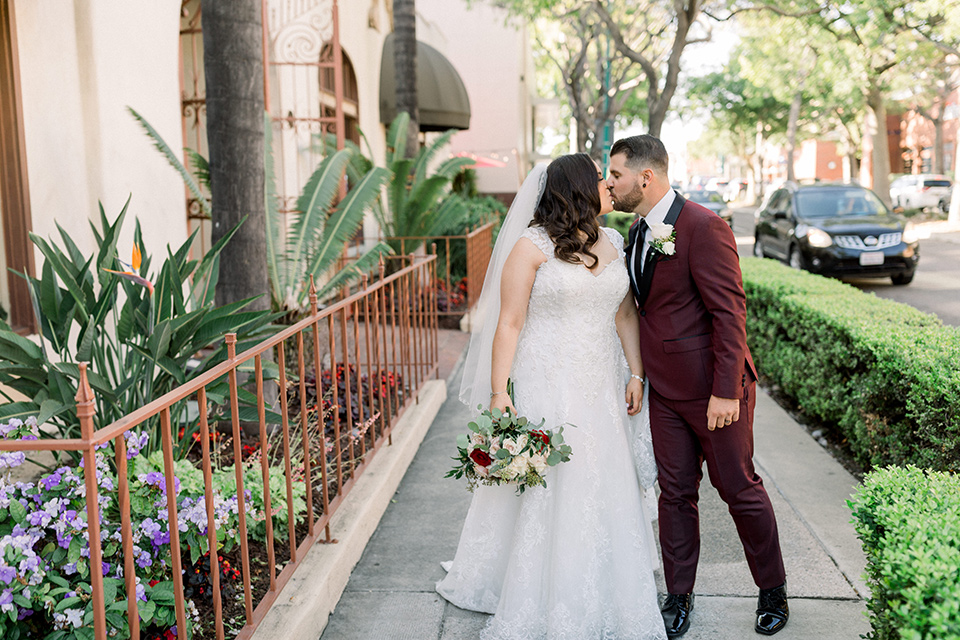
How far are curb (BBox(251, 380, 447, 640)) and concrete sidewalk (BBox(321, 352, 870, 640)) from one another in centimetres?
8

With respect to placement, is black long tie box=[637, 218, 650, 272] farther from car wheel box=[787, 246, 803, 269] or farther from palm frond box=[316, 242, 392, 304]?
car wheel box=[787, 246, 803, 269]

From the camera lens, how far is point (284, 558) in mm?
3697

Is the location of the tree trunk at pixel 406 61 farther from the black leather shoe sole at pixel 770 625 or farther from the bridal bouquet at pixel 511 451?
the black leather shoe sole at pixel 770 625

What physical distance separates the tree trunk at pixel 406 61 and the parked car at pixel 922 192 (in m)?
25.9

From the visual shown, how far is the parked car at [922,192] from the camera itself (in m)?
33.7

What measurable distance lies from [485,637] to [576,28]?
23.0 metres

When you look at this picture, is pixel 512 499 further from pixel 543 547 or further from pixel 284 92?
pixel 284 92

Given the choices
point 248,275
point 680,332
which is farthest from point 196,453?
point 680,332

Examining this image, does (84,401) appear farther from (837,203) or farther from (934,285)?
(837,203)

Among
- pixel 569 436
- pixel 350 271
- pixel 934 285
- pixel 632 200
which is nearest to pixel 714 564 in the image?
pixel 569 436

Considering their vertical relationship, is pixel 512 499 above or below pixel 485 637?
above

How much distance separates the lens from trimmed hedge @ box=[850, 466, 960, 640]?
1974mm

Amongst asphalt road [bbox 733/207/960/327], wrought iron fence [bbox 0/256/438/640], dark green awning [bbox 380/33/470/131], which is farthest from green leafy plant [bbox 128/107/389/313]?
dark green awning [bbox 380/33/470/131]

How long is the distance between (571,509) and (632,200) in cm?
132
